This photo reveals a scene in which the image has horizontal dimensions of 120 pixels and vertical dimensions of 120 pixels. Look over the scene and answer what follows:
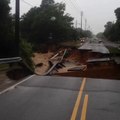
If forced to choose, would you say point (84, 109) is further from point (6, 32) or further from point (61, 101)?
point (6, 32)

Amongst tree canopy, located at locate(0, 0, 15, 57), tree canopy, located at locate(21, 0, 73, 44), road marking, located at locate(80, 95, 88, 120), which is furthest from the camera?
tree canopy, located at locate(21, 0, 73, 44)

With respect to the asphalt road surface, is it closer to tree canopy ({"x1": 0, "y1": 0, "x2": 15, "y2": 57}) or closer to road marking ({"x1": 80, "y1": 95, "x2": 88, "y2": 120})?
road marking ({"x1": 80, "y1": 95, "x2": 88, "y2": 120})

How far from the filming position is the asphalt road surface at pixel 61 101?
9.27 meters

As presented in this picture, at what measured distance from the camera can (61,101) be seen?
11391 mm

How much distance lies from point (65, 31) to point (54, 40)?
3737 millimetres

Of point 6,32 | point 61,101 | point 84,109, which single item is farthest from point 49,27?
point 84,109

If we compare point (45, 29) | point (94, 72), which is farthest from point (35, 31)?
point (94, 72)

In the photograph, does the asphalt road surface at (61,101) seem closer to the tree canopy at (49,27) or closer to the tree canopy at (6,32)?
the tree canopy at (6,32)

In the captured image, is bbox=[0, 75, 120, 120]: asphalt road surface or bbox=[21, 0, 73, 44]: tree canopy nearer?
bbox=[0, 75, 120, 120]: asphalt road surface

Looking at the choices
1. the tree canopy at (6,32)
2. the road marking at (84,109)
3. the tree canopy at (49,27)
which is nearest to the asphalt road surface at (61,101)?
the road marking at (84,109)

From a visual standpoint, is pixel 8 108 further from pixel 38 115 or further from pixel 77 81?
pixel 77 81

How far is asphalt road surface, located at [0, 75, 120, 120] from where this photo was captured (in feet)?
30.4

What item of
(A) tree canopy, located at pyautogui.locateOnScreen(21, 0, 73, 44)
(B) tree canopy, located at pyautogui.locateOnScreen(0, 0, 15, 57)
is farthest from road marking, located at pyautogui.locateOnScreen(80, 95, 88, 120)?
(A) tree canopy, located at pyautogui.locateOnScreen(21, 0, 73, 44)

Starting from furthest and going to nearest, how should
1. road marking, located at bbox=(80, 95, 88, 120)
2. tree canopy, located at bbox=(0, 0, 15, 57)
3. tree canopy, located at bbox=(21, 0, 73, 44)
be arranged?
1. tree canopy, located at bbox=(21, 0, 73, 44)
2. tree canopy, located at bbox=(0, 0, 15, 57)
3. road marking, located at bbox=(80, 95, 88, 120)
